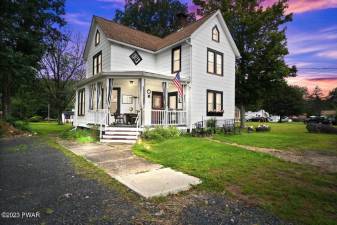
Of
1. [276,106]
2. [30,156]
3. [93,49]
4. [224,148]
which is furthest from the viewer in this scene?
[276,106]

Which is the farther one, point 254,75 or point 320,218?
point 254,75

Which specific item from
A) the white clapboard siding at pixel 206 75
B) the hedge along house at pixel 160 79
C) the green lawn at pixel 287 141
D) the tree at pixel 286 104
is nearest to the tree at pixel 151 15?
the hedge along house at pixel 160 79

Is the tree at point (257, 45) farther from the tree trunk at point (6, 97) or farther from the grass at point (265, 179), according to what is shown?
the tree trunk at point (6, 97)

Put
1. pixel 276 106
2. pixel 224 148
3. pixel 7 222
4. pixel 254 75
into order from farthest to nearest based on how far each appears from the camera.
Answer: pixel 276 106 < pixel 254 75 < pixel 224 148 < pixel 7 222

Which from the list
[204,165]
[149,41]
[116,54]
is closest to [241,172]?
[204,165]

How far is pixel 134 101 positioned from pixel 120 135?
4444mm

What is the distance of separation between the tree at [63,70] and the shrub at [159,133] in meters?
20.6

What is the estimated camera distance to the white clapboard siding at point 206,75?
14914mm

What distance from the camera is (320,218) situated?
3.52 meters

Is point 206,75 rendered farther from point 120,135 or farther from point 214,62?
point 120,135

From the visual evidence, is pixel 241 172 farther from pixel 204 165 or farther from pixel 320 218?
pixel 320 218

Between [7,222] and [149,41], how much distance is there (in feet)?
54.8

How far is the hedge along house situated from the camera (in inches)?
535

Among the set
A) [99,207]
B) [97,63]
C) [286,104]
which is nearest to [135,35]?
[97,63]
